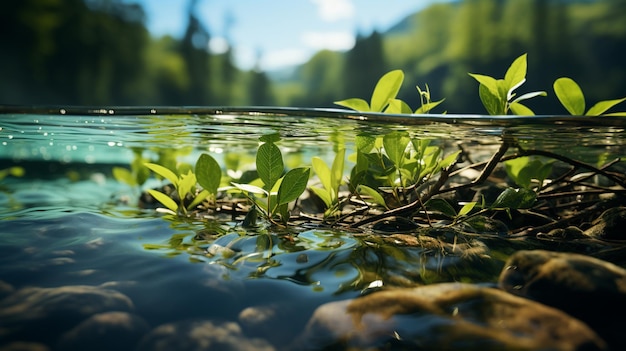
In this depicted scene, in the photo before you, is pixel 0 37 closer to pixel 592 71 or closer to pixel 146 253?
pixel 146 253

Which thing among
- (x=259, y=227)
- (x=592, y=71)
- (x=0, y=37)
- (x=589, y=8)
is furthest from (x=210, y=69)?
(x=259, y=227)

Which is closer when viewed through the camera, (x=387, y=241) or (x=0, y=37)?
(x=387, y=241)

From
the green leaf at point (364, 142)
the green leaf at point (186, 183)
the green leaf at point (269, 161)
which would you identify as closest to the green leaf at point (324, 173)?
the green leaf at point (364, 142)

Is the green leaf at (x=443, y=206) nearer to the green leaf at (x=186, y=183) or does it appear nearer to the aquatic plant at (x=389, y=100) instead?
the aquatic plant at (x=389, y=100)

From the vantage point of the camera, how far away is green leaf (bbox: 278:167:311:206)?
4.86 feet

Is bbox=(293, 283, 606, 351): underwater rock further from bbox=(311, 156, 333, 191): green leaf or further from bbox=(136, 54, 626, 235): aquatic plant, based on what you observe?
bbox=(311, 156, 333, 191): green leaf

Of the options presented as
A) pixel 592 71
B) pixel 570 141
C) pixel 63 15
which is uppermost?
pixel 63 15

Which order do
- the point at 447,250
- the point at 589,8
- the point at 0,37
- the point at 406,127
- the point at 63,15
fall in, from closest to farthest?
the point at 447,250, the point at 406,127, the point at 0,37, the point at 63,15, the point at 589,8

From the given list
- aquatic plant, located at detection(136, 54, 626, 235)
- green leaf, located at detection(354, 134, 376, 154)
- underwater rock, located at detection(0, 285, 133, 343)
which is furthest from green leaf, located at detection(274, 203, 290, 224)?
underwater rock, located at detection(0, 285, 133, 343)

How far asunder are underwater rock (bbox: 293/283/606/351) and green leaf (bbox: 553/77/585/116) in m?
0.97

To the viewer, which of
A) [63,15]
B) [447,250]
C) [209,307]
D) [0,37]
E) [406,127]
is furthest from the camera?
[63,15]

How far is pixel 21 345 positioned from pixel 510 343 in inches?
38.2

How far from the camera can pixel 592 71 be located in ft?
138

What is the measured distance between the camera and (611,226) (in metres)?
1.58
